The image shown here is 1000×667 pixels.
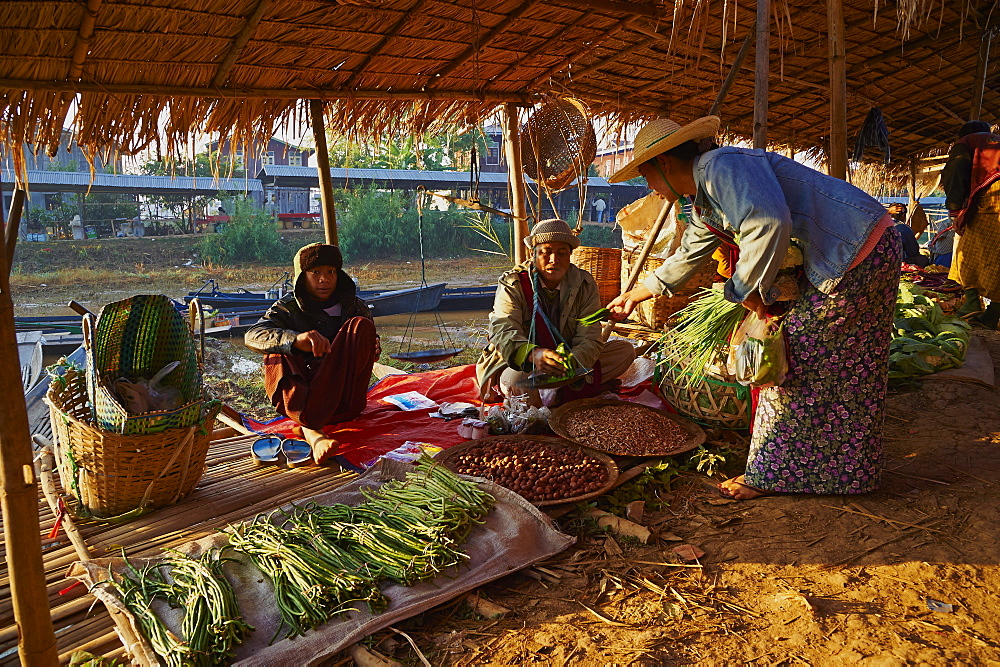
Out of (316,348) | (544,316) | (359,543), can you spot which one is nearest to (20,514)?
(359,543)

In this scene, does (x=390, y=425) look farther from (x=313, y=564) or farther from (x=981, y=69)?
(x=981, y=69)

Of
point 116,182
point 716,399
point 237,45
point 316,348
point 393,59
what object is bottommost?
point 716,399

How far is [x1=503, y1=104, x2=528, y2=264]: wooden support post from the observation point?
5.53 meters

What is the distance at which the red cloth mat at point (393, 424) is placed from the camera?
11.1ft

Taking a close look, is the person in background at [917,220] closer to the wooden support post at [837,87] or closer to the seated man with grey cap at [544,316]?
the wooden support post at [837,87]

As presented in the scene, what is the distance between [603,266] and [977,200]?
2965 mm

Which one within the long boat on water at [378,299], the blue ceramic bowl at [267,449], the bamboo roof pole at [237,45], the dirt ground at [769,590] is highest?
the bamboo roof pole at [237,45]

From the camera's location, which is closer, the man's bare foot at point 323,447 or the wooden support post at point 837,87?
the man's bare foot at point 323,447

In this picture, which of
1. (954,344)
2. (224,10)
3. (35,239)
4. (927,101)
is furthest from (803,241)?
(35,239)

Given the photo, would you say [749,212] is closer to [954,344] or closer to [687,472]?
[687,472]

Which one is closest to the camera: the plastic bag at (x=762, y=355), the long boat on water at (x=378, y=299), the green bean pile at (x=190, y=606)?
the green bean pile at (x=190, y=606)

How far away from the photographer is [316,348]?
3396 mm

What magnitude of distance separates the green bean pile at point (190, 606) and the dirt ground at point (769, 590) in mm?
422

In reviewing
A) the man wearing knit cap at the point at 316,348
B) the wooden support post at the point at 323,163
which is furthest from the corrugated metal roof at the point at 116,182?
the man wearing knit cap at the point at 316,348
